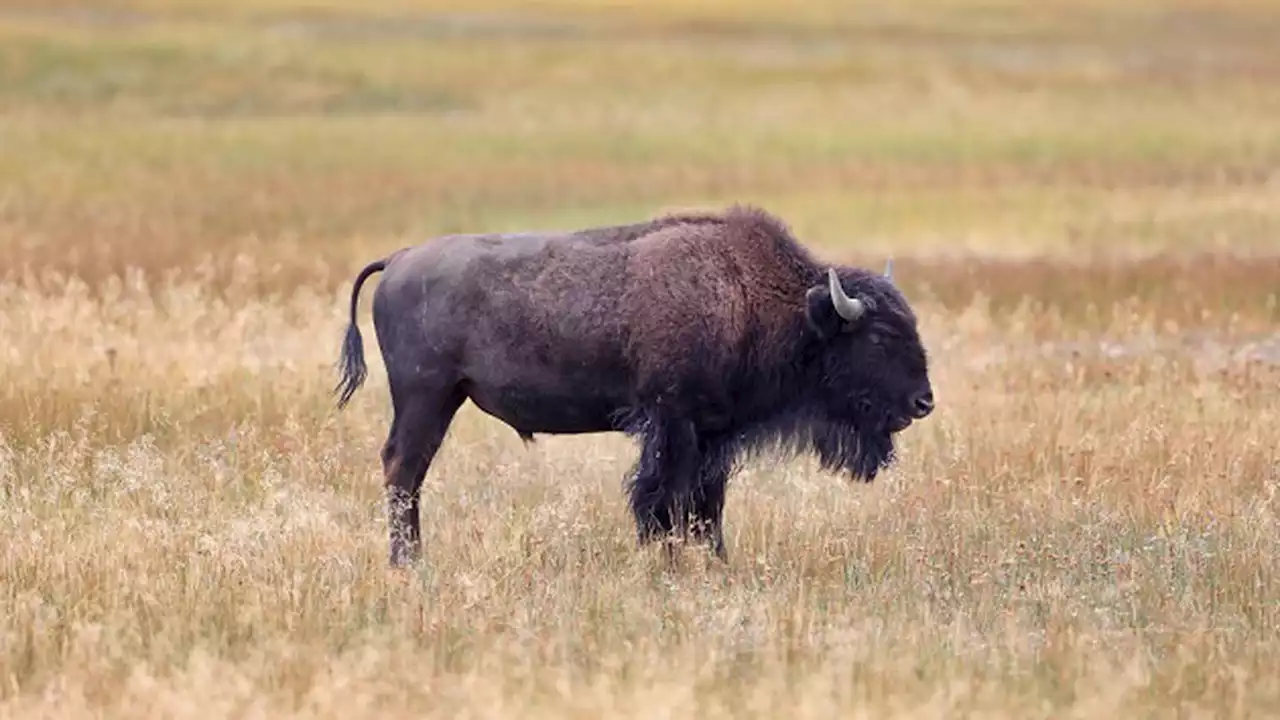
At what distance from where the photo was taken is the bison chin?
378 inches

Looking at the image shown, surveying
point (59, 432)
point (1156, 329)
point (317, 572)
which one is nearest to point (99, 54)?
point (1156, 329)

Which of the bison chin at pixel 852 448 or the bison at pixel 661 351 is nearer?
the bison at pixel 661 351

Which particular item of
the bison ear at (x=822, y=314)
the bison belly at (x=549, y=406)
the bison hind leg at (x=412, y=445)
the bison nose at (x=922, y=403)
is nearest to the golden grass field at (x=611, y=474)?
the bison hind leg at (x=412, y=445)

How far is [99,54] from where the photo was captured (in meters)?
42.7

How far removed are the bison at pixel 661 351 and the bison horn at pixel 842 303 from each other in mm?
10

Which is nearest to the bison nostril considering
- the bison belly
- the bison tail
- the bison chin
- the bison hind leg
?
the bison chin

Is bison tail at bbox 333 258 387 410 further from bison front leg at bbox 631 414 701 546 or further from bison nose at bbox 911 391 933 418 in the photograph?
bison nose at bbox 911 391 933 418

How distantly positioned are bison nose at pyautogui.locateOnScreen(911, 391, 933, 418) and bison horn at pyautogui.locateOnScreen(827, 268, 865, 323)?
1.63ft

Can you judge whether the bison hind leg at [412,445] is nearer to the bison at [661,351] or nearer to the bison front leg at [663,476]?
the bison at [661,351]

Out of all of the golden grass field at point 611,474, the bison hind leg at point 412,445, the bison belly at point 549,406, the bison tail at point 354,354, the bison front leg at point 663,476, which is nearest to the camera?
the golden grass field at point 611,474

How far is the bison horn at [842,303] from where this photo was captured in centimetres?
912

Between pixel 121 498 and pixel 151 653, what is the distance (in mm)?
2698

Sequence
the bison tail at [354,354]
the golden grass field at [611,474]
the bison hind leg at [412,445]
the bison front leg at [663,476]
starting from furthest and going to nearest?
the bison tail at [354,354]
the bison hind leg at [412,445]
the bison front leg at [663,476]
the golden grass field at [611,474]

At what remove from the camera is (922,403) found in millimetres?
9328
